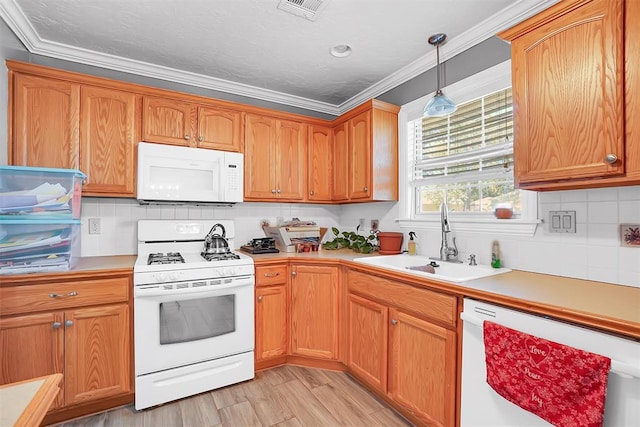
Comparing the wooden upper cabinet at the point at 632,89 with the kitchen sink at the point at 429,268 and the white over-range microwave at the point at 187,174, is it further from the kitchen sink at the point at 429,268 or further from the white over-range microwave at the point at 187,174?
the white over-range microwave at the point at 187,174

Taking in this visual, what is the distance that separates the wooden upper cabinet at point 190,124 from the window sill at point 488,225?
176cm

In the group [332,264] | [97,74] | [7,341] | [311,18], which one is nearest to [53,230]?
[7,341]

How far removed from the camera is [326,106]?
352 cm

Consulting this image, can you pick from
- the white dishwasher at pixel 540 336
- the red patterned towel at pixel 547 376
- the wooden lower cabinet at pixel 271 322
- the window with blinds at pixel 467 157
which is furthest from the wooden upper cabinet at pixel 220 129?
the red patterned towel at pixel 547 376

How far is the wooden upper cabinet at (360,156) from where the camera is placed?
2719 mm

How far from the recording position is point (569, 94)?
142 cm

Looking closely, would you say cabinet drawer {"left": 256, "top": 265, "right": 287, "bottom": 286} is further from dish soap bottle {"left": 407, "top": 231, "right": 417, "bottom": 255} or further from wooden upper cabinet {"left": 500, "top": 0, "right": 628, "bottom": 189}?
wooden upper cabinet {"left": 500, "top": 0, "right": 628, "bottom": 189}

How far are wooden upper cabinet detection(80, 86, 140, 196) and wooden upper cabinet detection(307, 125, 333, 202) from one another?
60.1 inches

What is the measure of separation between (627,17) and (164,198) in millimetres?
2806

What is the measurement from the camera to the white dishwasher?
100 cm

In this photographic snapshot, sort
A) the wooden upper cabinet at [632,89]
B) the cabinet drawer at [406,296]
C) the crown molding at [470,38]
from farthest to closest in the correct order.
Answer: the crown molding at [470,38] < the cabinet drawer at [406,296] < the wooden upper cabinet at [632,89]

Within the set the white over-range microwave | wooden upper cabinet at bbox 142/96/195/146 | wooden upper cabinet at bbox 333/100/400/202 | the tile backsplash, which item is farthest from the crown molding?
wooden upper cabinet at bbox 142/96/195/146

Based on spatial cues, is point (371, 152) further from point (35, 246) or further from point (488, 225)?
point (35, 246)

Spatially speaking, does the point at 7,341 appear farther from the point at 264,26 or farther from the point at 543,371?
the point at 543,371
